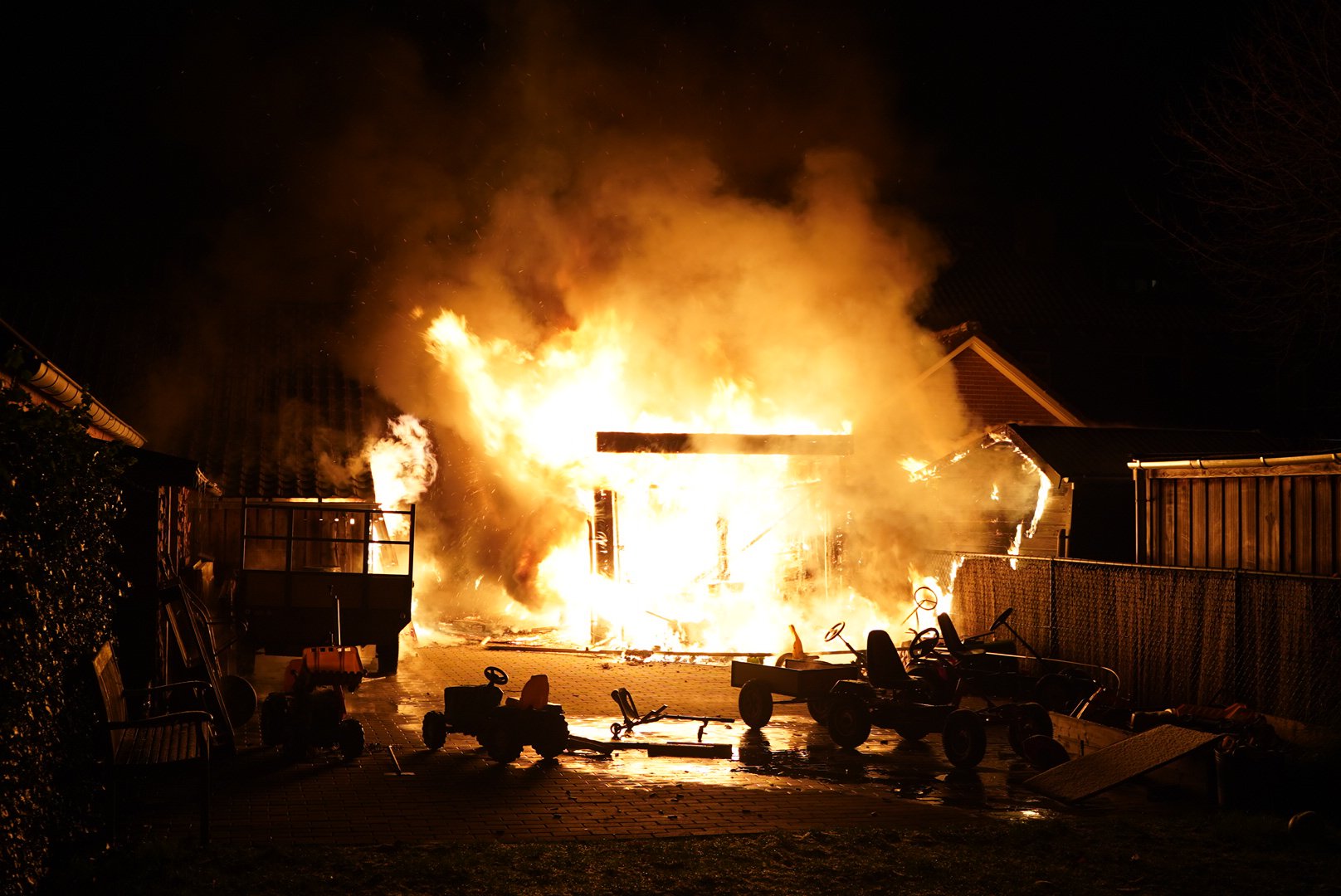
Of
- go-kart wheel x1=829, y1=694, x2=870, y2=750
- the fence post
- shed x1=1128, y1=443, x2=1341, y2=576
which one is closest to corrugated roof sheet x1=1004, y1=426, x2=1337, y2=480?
shed x1=1128, y1=443, x2=1341, y2=576

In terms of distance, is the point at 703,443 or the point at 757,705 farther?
the point at 703,443

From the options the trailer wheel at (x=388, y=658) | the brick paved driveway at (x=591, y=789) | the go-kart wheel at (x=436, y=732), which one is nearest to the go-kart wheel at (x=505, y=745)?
the brick paved driveway at (x=591, y=789)

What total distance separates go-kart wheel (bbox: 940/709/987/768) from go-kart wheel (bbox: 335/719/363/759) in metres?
5.39

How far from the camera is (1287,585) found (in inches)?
424

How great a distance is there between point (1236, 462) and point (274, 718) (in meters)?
11.4

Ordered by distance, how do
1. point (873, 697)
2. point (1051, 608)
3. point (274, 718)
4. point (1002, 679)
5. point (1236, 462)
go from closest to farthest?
1. point (274, 718)
2. point (873, 697)
3. point (1002, 679)
4. point (1236, 462)
5. point (1051, 608)

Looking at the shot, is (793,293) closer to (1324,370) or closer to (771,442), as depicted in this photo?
(771,442)

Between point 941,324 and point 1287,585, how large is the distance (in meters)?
18.7

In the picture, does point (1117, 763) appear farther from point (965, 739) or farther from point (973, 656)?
point (973, 656)

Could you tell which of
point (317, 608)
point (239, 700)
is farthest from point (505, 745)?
point (317, 608)

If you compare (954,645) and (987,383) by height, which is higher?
(987,383)

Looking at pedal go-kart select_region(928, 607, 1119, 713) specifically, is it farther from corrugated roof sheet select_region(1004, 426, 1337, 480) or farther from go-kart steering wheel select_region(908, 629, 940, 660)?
corrugated roof sheet select_region(1004, 426, 1337, 480)

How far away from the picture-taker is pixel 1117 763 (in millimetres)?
8922

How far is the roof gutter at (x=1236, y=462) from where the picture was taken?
39.7 feet
